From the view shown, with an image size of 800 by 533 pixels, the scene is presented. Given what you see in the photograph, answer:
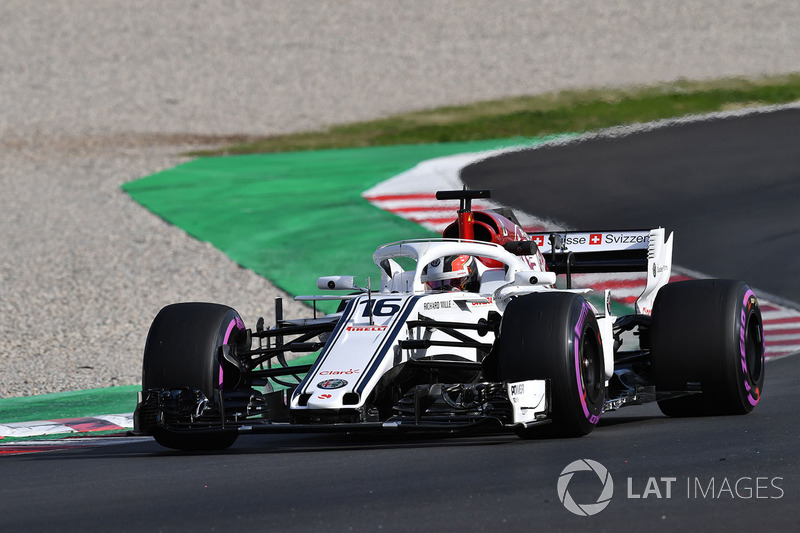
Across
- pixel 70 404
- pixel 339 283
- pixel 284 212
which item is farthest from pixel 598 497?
pixel 284 212

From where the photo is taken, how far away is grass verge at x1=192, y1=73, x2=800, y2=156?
2721 cm

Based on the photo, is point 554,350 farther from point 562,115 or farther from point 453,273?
point 562,115

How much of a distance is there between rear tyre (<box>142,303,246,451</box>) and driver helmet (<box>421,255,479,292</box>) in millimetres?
1676

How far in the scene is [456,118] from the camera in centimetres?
3039

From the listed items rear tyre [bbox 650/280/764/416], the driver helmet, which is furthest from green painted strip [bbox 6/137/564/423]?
rear tyre [bbox 650/280/764/416]

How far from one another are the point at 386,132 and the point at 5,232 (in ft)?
36.2

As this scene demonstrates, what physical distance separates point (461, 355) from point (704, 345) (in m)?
1.87

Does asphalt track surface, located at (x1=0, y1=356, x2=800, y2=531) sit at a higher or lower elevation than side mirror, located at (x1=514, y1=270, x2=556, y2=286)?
lower

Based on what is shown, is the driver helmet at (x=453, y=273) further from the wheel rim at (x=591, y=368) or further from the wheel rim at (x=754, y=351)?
the wheel rim at (x=754, y=351)

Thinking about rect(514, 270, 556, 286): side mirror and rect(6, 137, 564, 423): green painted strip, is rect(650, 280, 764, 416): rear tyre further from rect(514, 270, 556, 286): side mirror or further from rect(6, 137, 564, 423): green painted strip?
rect(6, 137, 564, 423): green painted strip

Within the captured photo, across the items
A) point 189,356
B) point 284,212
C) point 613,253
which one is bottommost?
point 189,356

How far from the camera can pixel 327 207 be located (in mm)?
20625

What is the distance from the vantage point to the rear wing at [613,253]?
435 inches

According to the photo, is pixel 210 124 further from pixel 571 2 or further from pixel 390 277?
pixel 390 277
